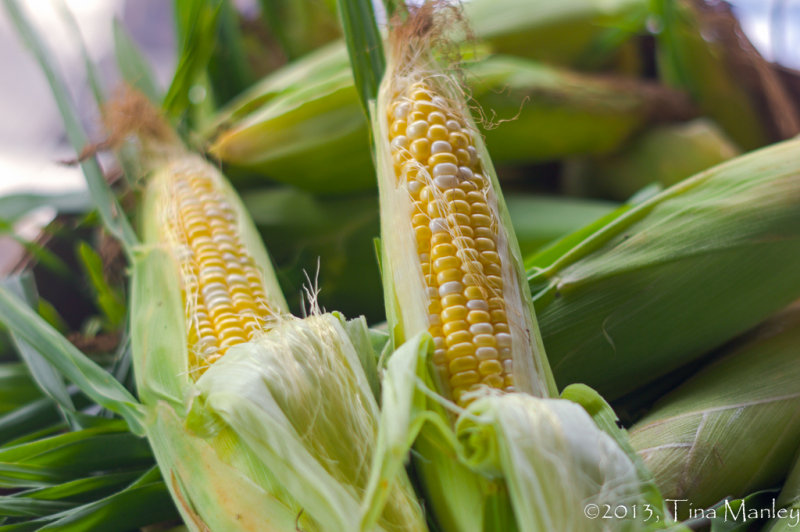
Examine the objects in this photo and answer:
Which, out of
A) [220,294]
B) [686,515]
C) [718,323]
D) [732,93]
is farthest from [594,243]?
[732,93]

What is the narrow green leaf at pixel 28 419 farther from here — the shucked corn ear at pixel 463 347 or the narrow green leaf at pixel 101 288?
the shucked corn ear at pixel 463 347

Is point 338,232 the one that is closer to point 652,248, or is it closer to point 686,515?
point 652,248

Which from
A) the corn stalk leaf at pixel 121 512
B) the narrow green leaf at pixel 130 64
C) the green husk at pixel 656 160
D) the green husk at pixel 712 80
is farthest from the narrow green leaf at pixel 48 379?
the green husk at pixel 712 80

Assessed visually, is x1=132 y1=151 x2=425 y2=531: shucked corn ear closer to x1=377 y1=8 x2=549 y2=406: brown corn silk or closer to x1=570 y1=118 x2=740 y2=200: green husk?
x1=377 y1=8 x2=549 y2=406: brown corn silk

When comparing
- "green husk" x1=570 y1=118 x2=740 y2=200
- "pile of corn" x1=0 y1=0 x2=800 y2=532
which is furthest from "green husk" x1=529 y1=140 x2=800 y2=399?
"green husk" x1=570 y1=118 x2=740 y2=200

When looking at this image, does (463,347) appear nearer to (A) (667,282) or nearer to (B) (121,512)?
(A) (667,282)

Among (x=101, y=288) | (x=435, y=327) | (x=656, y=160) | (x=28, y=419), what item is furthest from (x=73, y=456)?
(x=656, y=160)
